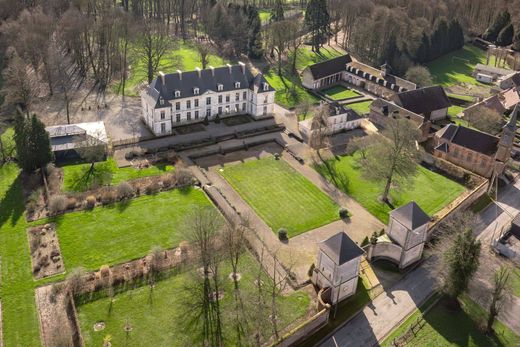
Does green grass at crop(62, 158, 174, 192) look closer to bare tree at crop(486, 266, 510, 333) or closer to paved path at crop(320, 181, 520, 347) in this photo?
paved path at crop(320, 181, 520, 347)

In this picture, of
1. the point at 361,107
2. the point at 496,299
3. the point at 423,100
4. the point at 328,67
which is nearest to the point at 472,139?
the point at 423,100

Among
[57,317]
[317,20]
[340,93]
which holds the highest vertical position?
[317,20]

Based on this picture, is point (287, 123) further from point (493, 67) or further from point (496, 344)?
point (493, 67)

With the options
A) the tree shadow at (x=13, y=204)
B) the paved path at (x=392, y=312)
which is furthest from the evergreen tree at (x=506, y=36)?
the tree shadow at (x=13, y=204)

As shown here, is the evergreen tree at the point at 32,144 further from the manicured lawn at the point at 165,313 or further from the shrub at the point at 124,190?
the manicured lawn at the point at 165,313

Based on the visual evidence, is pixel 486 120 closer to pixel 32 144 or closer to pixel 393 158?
pixel 393 158

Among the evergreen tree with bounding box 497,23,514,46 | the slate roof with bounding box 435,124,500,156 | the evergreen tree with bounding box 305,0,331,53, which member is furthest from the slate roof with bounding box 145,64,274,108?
the evergreen tree with bounding box 497,23,514,46
